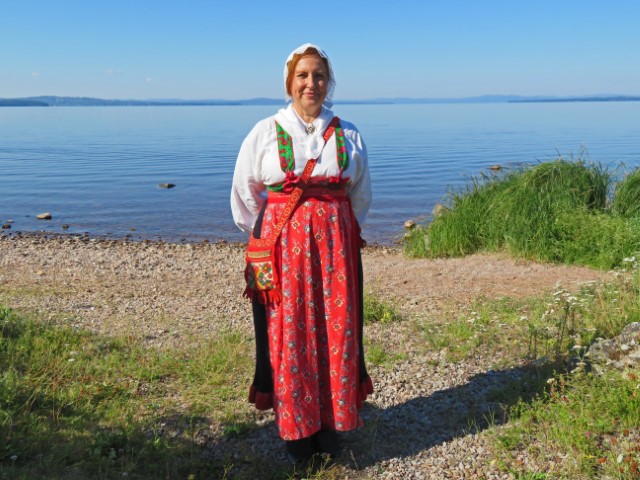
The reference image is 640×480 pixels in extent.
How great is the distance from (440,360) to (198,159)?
2778 centimetres

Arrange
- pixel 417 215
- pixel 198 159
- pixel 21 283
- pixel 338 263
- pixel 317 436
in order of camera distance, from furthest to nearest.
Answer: pixel 198 159
pixel 417 215
pixel 21 283
pixel 317 436
pixel 338 263

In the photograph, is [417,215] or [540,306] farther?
[417,215]

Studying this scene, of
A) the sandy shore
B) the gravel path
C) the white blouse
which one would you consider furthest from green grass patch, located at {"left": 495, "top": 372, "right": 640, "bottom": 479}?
the sandy shore

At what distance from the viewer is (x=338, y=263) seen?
3.87m

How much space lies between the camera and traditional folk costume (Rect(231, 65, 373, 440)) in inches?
151

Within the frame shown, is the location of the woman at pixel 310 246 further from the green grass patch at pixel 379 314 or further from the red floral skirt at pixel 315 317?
the green grass patch at pixel 379 314

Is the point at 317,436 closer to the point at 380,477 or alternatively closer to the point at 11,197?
the point at 380,477

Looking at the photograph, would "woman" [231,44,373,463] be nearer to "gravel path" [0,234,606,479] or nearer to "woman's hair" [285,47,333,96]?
"woman's hair" [285,47,333,96]

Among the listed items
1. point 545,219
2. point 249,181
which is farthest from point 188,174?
point 249,181

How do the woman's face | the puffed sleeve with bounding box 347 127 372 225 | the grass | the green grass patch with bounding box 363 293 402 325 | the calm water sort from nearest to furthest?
the woman's face < the puffed sleeve with bounding box 347 127 372 225 < the green grass patch with bounding box 363 293 402 325 < the grass < the calm water

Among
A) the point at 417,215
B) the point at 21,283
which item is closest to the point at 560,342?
the point at 21,283

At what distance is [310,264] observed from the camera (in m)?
3.83

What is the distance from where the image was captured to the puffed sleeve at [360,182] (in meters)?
3.98

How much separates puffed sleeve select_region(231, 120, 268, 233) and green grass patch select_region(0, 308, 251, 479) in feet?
4.79
